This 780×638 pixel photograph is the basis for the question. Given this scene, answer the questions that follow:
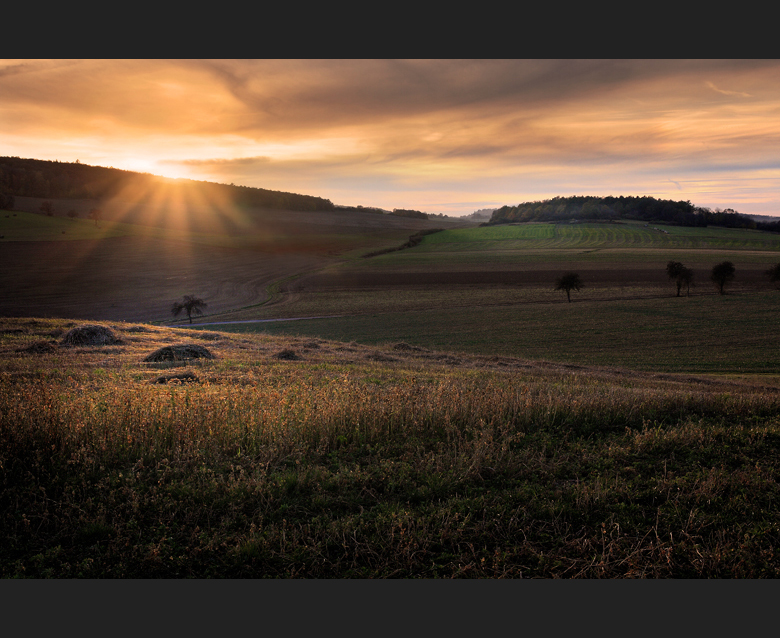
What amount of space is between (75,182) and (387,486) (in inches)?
6261

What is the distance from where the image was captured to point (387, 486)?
5.07 m

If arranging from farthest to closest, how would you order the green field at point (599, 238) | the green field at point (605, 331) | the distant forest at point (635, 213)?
the distant forest at point (635, 213)
the green field at point (599, 238)
the green field at point (605, 331)

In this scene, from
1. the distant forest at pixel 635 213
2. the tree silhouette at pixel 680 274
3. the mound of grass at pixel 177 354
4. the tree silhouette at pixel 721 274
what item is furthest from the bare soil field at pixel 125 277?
the distant forest at pixel 635 213

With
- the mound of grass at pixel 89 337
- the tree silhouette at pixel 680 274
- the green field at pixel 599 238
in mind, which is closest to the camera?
the mound of grass at pixel 89 337

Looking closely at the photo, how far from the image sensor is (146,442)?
5.84 meters

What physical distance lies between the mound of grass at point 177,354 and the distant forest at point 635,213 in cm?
16488

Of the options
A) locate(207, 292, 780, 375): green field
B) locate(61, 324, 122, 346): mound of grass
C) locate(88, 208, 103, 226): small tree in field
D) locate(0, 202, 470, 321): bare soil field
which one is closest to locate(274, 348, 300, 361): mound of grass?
locate(61, 324, 122, 346): mound of grass

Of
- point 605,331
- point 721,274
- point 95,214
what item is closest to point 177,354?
point 605,331

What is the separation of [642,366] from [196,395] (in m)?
29.5

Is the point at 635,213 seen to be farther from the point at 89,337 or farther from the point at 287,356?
Answer: the point at 89,337

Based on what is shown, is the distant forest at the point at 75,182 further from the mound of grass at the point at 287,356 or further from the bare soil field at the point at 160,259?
the mound of grass at the point at 287,356

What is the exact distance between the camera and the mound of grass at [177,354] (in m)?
15.6

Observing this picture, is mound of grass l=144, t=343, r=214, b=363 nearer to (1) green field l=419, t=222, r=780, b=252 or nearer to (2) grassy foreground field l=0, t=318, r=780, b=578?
(2) grassy foreground field l=0, t=318, r=780, b=578

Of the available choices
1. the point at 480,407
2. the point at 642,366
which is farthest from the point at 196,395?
the point at 642,366
